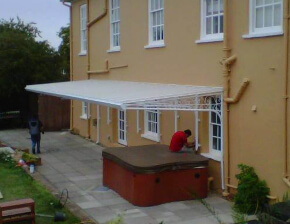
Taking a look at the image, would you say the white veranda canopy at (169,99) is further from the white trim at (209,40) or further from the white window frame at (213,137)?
the white trim at (209,40)

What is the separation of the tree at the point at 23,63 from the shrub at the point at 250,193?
57.9 ft

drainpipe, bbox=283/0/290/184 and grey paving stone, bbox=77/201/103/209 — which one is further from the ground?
drainpipe, bbox=283/0/290/184

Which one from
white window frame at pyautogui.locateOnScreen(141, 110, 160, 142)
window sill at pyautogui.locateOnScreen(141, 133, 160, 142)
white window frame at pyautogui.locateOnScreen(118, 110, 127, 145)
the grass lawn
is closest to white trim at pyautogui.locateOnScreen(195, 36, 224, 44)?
white window frame at pyautogui.locateOnScreen(141, 110, 160, 142)

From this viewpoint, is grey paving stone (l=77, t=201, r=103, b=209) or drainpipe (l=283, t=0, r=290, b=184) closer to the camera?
drainpipe (l=283, t=0, r=290, b=184)

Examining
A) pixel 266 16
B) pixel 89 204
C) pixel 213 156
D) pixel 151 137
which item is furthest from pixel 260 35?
pixel 151 137

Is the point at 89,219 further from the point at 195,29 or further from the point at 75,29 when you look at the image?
the point at 75,29

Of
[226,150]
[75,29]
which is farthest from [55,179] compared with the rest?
[75,29]

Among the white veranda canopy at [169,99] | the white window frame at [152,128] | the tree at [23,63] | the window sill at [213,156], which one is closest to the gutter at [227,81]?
the white veranda canopy at [169,99]

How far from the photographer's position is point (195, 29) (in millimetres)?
13445

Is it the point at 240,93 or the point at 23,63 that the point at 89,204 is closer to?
the point at 240,93

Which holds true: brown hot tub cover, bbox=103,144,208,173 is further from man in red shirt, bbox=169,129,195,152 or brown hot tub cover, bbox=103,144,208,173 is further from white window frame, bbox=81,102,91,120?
white window frame, bbox=81,102,91,120

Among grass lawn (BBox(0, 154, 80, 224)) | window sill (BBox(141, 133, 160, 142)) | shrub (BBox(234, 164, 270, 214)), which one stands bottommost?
grass lawn (BBox(0, 154, 80, 224))

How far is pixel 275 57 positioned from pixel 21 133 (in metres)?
17.5

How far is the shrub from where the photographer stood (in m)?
→ 10.9
